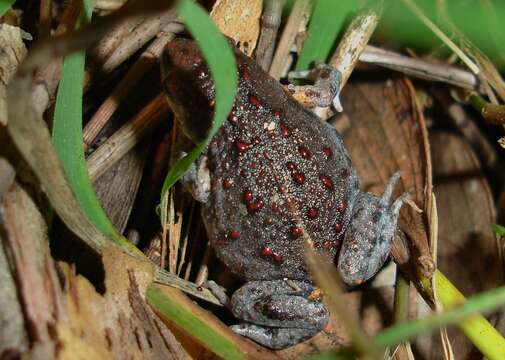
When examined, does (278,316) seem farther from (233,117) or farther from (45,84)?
(45,84)

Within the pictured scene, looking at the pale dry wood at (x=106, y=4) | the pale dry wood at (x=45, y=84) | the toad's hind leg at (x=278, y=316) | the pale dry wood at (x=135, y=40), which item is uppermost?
the pale dry wood at (x=106, y=4)

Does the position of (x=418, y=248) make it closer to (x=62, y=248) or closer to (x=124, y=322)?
(x=124, y=322)

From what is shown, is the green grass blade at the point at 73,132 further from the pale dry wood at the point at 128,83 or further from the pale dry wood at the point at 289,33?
the pale dry wood at the point at 289,33

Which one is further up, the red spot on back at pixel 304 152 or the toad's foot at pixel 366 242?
the red spot on back at pixel 304 152

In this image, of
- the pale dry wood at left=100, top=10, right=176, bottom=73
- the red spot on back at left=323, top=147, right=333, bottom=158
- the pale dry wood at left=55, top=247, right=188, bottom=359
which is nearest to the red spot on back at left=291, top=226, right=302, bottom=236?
the red spot on back at left=323, top=147, right=333, bottom=158

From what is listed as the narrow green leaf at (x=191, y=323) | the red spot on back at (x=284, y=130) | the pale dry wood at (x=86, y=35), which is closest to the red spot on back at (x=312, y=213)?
the red spot on back at (x=284, y=130)

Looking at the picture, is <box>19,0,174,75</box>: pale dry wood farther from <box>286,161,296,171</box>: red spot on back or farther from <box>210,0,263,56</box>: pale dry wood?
<box>210,0,263,56</box>: pale dry wood
